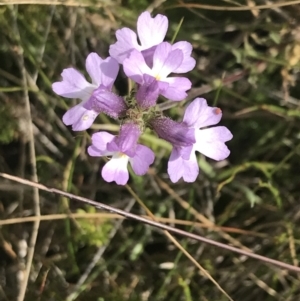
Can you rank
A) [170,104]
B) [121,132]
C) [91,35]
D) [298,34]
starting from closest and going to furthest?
[121,132] < [170,104] < [298,34] < [91,35]

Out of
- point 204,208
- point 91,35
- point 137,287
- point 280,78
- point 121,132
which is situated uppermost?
point 121,132

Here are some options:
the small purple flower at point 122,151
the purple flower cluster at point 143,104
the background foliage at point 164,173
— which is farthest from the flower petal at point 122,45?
the background foliage at point 164,173

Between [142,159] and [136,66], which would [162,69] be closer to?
[136,66]

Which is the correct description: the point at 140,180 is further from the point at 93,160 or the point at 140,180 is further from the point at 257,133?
the point at 257,133

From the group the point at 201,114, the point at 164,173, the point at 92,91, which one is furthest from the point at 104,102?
the point at 164,173

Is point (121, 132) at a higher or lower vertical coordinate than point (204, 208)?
higher

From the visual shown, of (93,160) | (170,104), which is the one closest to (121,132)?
(170,104)

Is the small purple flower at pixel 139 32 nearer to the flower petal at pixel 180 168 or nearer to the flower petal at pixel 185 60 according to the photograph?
the flower petal at pixel 185 60
